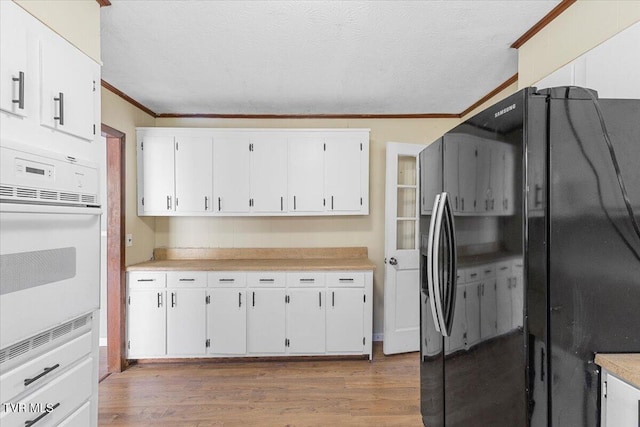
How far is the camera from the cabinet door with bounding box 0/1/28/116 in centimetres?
118

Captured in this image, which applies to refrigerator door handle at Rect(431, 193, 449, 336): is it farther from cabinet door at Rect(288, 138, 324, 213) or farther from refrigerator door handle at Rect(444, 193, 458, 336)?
cabinet door at Rect(288, 138, 324, 213)

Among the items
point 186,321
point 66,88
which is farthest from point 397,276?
point 66,88

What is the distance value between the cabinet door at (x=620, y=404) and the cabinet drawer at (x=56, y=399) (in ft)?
6.55

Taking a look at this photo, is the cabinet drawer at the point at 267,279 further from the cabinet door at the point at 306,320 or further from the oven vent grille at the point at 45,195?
the oven vent grille at the point at 45,195

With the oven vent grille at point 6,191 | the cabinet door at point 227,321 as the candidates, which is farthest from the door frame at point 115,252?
the oven vent grille at point 6,191

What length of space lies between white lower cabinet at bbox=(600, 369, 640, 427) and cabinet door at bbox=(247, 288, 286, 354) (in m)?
2.44

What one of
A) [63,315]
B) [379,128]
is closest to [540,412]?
[63,315]

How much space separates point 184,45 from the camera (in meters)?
2.12

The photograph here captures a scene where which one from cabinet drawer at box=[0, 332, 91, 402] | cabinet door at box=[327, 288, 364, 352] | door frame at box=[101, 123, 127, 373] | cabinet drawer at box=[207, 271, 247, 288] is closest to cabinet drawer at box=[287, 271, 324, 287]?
cabinet door at box=[327, 288, 364, 352]

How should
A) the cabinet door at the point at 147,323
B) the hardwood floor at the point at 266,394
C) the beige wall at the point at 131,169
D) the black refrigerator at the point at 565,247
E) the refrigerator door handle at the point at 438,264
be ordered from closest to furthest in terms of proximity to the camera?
1. the black refrigerator at the point at 565,247
2. the refrigerator door handle at the point at 438,264
3. the hardwood floor at the point at 266,394
4. the beige wall at the point at 131,169
5. the cabinet door at the point at 147,323

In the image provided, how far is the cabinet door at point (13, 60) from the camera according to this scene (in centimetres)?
118

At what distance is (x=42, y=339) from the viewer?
1.33m

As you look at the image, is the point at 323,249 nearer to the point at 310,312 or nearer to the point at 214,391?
the point at 310,312

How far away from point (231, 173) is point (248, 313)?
54.2 inches
